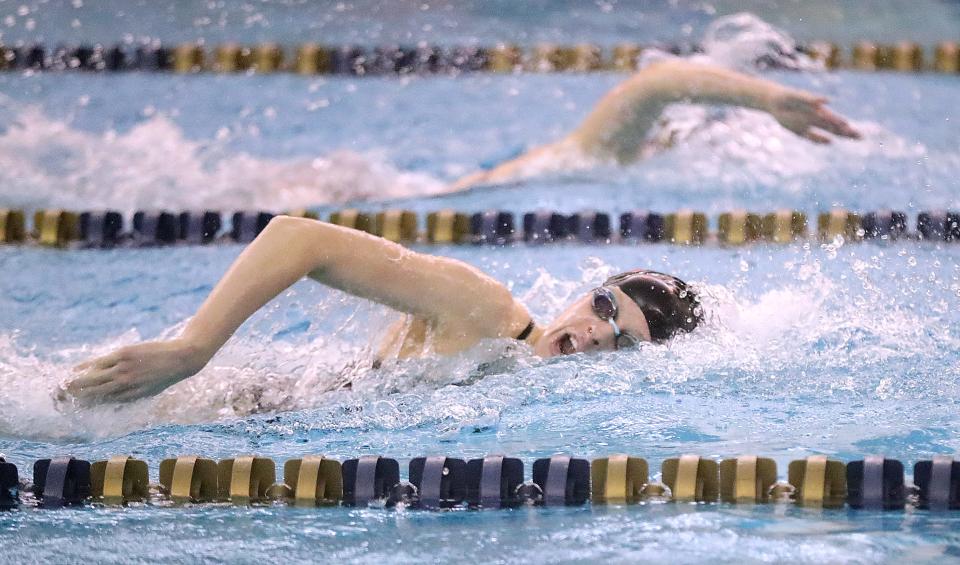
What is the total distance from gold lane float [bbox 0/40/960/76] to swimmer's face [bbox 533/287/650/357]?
330 cm

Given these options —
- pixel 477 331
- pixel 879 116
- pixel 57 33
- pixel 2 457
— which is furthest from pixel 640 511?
pixel 57 33

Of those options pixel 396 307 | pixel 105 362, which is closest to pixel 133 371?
pixel 105 362

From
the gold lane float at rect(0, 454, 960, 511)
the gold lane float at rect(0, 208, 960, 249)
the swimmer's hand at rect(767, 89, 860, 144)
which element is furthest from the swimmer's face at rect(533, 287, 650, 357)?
the gold lane float at rect(0, 208, 960, 249)

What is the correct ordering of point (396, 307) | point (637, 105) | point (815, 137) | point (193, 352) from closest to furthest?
point (193, 352)
point (396, 307)
point (815, 137)
point (637, 105)

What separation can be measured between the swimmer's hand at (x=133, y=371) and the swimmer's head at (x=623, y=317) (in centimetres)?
90

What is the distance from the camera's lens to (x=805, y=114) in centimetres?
433

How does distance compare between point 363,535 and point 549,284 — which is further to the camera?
point 549,284

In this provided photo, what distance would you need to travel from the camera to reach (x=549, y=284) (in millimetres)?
4273

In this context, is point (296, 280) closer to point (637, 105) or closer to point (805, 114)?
point (805, 114)

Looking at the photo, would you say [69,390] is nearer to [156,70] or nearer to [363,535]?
[363,535]

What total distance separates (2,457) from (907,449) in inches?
79.9

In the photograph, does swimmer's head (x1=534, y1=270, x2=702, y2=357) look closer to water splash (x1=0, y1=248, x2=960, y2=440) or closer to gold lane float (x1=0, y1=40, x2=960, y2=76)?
water splash (x1=0, y1=248, x2=960, y2=440)

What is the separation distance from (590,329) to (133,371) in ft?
3.51

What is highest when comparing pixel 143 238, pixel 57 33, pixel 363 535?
pixel 57 33
